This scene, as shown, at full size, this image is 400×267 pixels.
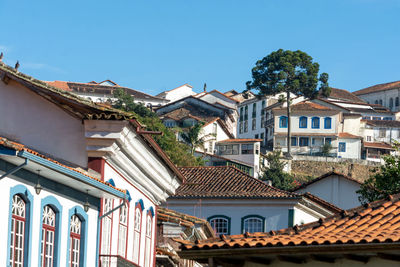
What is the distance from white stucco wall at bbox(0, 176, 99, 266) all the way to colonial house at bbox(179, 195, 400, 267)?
2.65 m

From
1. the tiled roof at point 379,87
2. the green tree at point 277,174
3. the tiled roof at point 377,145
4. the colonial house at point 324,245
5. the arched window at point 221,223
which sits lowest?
the colonial house at point 324,245

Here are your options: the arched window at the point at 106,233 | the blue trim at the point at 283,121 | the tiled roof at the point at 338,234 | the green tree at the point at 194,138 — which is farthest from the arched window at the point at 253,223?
the blue trim at the point at 283,121

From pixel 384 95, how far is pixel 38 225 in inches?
6232

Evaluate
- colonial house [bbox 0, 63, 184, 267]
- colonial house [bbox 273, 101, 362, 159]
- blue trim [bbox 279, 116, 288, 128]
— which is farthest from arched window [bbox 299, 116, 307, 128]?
colonial house [bbox 0, 63, 184, 267]

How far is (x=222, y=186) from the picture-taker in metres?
46.2

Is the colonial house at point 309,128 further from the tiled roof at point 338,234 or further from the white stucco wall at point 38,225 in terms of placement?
the tiled roof at point 338,234

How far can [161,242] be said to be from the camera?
101ft

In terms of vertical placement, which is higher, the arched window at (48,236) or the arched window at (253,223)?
the arched window at (253,223)

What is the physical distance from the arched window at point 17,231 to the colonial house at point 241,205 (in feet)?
92.9

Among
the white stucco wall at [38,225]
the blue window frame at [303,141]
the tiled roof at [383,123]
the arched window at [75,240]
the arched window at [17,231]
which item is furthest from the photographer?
the tiled roof at [383,123]

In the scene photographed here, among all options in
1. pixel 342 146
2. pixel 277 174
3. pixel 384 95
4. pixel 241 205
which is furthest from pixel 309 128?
pixel 241 205

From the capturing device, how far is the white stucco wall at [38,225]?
15.8 meters

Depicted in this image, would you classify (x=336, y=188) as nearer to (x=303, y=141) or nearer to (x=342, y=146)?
(x=303, y=141)

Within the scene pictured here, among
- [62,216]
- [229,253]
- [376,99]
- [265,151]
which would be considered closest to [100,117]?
[62,216]
